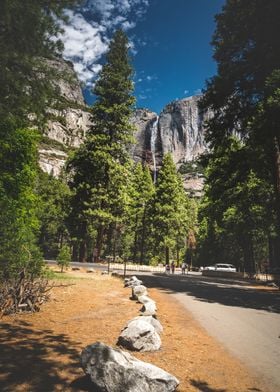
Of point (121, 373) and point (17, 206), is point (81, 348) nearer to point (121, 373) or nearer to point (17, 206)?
point (121, 373)

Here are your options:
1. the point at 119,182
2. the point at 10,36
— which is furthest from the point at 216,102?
the point at 119,182

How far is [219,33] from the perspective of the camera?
21156mm

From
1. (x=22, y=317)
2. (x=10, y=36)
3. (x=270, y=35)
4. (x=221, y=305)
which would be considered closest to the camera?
(x=10, y=36)

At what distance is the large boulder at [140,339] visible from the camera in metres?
7.18

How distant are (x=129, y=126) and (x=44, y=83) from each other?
89.6 feet

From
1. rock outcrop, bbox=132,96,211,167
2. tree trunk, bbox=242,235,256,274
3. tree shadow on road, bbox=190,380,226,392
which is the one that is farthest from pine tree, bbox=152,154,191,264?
rock outcrop, bbox=132,96,211,167

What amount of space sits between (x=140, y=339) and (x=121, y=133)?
3145 centimetres

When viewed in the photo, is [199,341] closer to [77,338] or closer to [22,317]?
[77,338]

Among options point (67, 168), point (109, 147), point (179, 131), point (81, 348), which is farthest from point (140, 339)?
point (179, 131)

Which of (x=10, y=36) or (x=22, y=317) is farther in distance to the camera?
(x=22, y=317)

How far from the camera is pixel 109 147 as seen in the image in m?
35.9

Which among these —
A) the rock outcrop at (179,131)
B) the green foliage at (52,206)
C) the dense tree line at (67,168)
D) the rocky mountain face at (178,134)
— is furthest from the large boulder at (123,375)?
the rock outcrop at (179,131)

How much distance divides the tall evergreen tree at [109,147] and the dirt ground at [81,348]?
2336 centimetres

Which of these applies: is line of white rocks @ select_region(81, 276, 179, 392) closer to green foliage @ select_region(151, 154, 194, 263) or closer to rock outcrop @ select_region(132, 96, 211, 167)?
green foliage @ select_region(151, 154, 194, 263)
